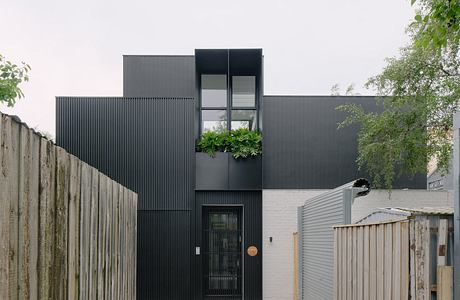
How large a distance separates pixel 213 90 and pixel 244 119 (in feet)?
3.49

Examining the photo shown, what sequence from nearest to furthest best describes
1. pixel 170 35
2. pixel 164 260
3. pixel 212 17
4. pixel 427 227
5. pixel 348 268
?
1. pixel 427 227
2. pixel 348 268
3. pixel 164 260
4. pixel 212 17
5. pixel 170 35

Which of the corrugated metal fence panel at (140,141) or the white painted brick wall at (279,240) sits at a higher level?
the corrugated metal fence panel at (140,141)

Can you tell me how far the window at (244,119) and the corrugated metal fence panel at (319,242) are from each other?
4230 millimetres

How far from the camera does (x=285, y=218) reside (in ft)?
44.8

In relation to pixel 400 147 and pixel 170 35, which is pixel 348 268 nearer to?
pixel 400 147

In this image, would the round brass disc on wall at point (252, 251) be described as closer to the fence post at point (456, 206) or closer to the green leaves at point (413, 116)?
the green leaves at point (413, 116)

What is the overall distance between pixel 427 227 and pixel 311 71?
24086 mm

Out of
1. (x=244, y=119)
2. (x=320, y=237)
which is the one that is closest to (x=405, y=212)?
(x=320, y=237)

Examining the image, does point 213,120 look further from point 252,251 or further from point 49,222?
point 49,222

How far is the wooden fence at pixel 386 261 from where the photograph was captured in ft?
11.4

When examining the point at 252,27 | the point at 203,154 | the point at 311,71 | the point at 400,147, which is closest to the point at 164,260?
the point at 203,154

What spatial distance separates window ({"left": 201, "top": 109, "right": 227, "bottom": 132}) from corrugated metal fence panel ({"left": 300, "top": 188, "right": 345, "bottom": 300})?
4.33 metres

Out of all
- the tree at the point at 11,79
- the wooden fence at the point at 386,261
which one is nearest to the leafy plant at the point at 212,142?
the tree at the point at 11,79

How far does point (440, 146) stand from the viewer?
11.9 m
